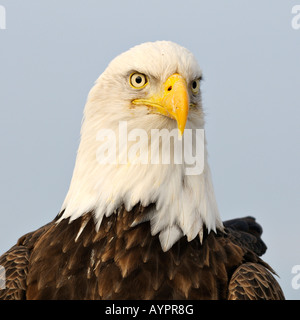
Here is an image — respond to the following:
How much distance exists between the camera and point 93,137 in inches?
249

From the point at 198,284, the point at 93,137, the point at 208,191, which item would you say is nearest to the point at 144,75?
the point at 93,137

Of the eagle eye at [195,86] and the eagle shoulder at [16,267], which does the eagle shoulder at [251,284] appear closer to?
the eagle eye at [195,86]

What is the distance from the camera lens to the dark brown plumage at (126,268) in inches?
237

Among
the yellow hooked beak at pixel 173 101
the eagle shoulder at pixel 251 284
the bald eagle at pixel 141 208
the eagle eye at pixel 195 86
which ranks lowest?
the eagle shoulder at pixel 251 284

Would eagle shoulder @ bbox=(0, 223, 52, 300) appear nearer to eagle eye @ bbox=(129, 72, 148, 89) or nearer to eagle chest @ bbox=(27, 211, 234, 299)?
eagle chest @ bbox=(27, 211, 234, 299)

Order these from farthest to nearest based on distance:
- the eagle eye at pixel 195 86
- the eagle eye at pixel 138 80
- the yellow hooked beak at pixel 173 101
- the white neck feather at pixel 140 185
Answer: the eagle eye at pixel 195 86, the eagle eye at pixel 138 80, the white neck feather at pixel 140 185, the yellow hooked beak at pixel 173 101

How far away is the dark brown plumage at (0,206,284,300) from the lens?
601 centimetres

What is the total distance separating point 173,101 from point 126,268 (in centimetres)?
164

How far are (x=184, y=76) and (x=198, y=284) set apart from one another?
6.63 ft

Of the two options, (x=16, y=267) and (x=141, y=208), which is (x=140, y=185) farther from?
(x=16, y=267)

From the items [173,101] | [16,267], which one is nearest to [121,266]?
[16,267]

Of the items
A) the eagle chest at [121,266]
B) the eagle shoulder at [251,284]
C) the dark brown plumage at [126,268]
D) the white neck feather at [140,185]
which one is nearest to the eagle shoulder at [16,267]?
the dark brown plumage at [126,268]

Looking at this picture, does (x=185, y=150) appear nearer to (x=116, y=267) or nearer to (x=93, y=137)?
(x=93, y=137)

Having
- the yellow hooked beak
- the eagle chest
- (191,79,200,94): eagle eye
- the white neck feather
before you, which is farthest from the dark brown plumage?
(191,79,200,94): eagle eye
